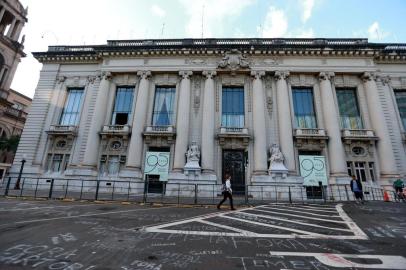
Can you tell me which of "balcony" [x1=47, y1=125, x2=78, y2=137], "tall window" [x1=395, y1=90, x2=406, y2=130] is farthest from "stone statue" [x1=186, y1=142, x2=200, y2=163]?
"tall window" [x1=395, y1=90, x2=406, y2=130]

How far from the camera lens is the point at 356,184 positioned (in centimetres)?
1295

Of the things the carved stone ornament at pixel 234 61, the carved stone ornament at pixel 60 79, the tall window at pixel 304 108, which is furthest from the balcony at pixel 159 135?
the tall window at pixel 304 108

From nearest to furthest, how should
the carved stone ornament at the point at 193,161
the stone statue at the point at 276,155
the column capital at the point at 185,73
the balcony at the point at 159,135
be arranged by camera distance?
the carved stone ornament at the point at 193,161 → the stone statue at the point at 276,155 → the balcony at the point at 159,135 → the column capital at the point at 185,73

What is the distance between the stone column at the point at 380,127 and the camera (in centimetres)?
1777

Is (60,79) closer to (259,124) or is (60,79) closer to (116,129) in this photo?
(116,129)

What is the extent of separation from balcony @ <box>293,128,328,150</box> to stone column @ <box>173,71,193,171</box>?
33.0 ft

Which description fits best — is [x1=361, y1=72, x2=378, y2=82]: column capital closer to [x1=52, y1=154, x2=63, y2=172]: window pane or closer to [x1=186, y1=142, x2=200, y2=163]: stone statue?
[x1=186, y1=142, x2=200, y2=163]: stone statue

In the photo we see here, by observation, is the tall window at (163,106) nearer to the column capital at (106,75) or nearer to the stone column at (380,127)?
the column capital at (106,75)

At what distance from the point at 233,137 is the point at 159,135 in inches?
271

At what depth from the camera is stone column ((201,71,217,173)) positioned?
18.5 meters

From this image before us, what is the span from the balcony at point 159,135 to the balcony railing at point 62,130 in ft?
23.9

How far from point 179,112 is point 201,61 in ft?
20.0

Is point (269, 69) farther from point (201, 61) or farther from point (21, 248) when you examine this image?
point (21, 248)

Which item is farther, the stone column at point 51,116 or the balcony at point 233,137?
the stone column at point 51,116
